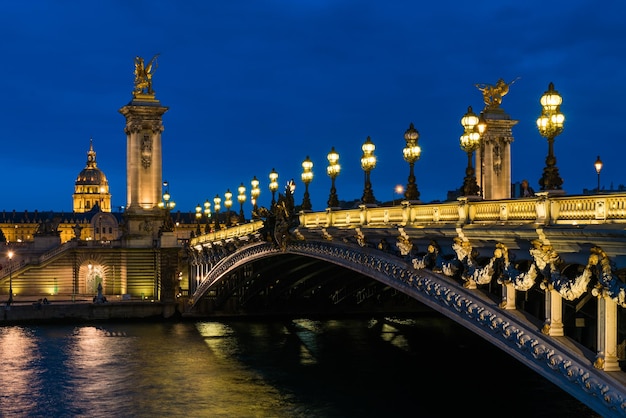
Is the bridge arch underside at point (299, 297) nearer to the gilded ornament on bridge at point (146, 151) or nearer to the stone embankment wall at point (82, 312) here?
the stone embankment wall at point (82, 312)

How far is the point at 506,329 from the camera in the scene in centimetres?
2248

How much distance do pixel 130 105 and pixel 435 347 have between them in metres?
47.5

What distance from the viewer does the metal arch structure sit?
18828 millimetres

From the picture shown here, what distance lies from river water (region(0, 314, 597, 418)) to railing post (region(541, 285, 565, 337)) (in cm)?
1422

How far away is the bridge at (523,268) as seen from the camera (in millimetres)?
18281

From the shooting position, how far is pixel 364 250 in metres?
33.6

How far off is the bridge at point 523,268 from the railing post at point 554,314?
2 centimetres

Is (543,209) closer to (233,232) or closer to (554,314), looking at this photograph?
(554,314)

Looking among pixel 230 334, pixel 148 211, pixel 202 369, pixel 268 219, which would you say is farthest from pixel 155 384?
pixel 148 211

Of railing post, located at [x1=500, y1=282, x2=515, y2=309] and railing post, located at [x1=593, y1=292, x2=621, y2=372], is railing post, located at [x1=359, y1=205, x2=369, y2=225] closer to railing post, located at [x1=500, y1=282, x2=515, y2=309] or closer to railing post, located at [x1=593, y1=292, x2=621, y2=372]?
railing post, located at [x1=500, y1=282, x2=515, y2=309]

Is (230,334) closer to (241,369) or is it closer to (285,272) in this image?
(285,272)

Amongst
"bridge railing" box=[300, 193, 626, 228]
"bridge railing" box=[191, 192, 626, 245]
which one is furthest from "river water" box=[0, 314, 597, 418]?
"bridge railing" box=[300, 193, 626, 228]

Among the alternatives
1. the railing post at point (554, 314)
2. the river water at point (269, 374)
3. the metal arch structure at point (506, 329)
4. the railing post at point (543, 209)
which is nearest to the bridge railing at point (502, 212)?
the railing post at point (543, 209)

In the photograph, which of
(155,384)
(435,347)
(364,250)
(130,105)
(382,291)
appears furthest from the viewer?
(130,105)
